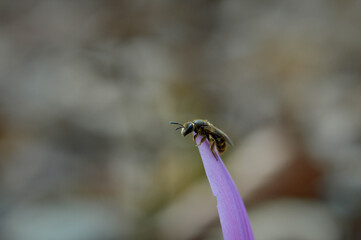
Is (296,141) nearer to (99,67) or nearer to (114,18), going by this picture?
(99,67)

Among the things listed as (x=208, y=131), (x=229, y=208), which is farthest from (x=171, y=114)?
Result: (x=229, y=208)

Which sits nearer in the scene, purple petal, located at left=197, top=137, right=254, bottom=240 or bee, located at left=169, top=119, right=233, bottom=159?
purple petal, located at left=197, top=137, right=254, bottom=240

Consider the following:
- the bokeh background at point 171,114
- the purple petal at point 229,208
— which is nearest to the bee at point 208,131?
the purple petal at point 229,208

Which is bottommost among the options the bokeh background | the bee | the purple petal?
the purple petal

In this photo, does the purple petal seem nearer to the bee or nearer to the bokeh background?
the bee

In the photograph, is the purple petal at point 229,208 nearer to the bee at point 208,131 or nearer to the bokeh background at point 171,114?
the bee at point 208,131

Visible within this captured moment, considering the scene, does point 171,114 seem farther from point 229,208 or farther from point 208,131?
point 229,208

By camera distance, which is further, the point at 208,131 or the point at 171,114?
the point at 171,114

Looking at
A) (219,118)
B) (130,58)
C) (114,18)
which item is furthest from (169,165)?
(114,18)

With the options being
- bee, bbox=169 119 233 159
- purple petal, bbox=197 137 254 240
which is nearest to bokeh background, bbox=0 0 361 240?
bee, bbox=169 119 233 159
